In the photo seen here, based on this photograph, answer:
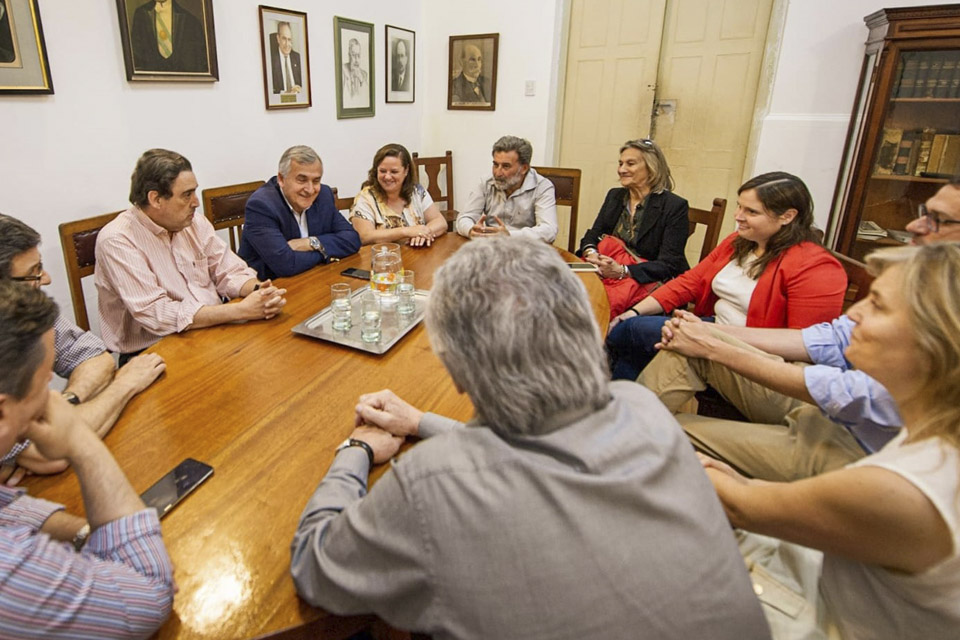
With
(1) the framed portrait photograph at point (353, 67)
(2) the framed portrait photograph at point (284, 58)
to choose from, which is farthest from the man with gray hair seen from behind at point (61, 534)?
(1) the framed portrait photograph at point (353, 67)

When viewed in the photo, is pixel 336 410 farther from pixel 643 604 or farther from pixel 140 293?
pixel 140 293

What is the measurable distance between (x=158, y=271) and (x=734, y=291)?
2.14 m

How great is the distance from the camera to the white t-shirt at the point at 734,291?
2.01m

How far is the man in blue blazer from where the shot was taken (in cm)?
219

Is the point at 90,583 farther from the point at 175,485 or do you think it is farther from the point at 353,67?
the point at 353,67

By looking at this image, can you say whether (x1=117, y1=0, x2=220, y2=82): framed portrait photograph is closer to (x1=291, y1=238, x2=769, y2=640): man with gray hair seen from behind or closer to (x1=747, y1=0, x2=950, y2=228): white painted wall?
(x1=291, y1=238, x2=769, y2=640): man with gray hair seen from behind

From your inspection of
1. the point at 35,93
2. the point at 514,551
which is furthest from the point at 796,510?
the point at 35,93

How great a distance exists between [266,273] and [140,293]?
2.44 feet

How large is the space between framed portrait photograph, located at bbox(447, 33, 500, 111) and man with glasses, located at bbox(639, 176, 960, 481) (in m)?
3.28

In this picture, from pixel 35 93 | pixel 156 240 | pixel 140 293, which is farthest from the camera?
pixel 35 93

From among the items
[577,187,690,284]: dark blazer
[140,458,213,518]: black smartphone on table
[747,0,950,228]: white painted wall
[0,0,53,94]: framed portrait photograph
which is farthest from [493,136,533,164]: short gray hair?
[140,458,213,518]: black smartphone on table

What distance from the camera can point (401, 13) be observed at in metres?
4.20

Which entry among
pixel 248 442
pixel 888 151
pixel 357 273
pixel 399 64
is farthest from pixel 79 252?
pixel 888 151

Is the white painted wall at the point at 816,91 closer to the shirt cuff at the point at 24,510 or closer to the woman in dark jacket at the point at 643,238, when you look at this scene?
the woman in dark jacket at the point at 643,238
